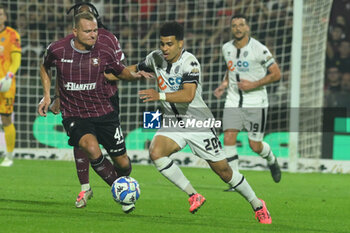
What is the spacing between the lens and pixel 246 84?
1033 centimetres

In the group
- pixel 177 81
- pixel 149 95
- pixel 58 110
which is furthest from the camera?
pixel 58 110

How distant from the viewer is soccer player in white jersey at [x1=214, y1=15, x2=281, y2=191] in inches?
410

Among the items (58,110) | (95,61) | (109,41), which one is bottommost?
(58,110)

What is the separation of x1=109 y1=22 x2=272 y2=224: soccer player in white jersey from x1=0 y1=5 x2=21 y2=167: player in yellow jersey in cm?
→ 453

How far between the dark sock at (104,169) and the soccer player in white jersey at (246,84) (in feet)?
9.44

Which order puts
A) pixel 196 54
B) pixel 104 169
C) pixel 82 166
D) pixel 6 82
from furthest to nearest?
pixel 196 54
pixel 6 82
pixel 82 166
pixel 104 169

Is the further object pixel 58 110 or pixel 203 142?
pixel 58 110

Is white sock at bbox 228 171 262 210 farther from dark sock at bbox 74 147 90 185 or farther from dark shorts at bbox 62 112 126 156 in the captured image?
dark sock at bbox 74 147 90 185

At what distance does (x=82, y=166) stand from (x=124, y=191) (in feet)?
3.47

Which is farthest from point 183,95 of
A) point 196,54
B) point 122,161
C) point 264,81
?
point 196,54

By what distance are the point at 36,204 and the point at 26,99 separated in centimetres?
689

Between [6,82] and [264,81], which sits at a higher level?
[264,81]

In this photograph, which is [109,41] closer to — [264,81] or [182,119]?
[182,119]

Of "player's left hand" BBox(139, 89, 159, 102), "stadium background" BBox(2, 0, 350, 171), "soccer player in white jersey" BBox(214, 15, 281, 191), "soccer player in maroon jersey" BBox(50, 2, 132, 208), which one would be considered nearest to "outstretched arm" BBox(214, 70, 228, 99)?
"soccer player in white jersey" BBox(214, 15, 281, 191)
